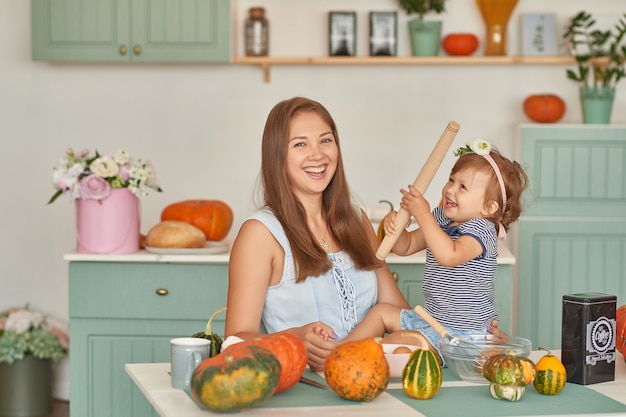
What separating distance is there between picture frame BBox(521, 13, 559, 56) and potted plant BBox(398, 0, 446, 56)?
0.40 meters

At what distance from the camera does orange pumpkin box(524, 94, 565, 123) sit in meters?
4.50

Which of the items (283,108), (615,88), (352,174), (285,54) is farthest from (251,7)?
(283,108)

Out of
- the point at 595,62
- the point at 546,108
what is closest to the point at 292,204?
the point at 546,108

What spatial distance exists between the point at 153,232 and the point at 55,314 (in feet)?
4.94

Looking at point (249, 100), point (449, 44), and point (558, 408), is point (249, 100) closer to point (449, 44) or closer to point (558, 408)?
point (449, 44)

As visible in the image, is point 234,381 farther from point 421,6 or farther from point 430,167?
point 421,6

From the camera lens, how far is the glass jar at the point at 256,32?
15.1 feet

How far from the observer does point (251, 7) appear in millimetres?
4703

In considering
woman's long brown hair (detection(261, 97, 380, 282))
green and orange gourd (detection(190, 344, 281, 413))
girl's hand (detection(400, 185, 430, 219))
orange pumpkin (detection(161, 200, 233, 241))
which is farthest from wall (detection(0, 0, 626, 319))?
green and orange gourd (detection(190, 344, 281, 413))

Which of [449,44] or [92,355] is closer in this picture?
[92,355]

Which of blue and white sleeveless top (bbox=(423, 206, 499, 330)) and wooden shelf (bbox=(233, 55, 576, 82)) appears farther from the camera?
wooden shelf (bbox=(233, 55, 576, 82))

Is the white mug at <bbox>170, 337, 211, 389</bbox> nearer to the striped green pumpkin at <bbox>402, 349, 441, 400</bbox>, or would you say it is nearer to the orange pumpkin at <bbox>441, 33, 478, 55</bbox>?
the striped green pumpkin at <bbox>402, 349, 441, 400</bbox>

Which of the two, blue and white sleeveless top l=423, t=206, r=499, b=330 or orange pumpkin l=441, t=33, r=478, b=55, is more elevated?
orange pumpkin l=441, t=33, r=478, b=55

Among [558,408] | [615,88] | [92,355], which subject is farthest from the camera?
[615,88]
